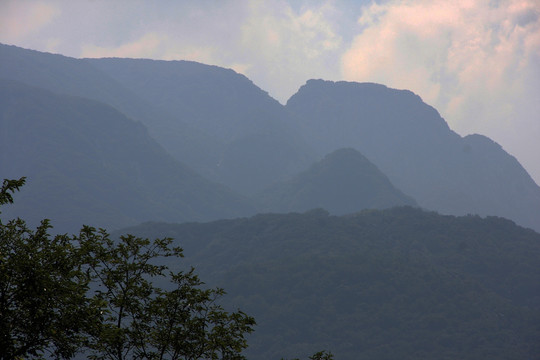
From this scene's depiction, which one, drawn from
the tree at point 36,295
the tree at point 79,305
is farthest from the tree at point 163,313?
the tree at point 36,295

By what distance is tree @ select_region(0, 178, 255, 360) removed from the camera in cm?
2048

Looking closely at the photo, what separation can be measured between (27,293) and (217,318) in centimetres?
683

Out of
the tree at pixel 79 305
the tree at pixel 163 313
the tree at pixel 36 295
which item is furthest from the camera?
the tree at pixel 163 313

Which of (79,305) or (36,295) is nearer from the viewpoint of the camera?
(36,295)

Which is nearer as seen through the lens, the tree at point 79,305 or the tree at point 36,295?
the tree at point 36,295

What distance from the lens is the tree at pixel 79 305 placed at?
20.5m

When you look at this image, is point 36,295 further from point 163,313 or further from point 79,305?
point 163,313

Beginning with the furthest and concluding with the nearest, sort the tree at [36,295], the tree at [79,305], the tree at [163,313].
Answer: the tree at [163,313], the tree at [79,305], the tree at [36,295]

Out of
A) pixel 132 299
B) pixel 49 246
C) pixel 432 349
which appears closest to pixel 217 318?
pixel 132 299

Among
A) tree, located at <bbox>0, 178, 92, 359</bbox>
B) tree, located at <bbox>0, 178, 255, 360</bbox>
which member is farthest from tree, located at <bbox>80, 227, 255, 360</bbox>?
tree, located at <bbox>0, 178, 92, 359</bbox>

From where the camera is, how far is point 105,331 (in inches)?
834

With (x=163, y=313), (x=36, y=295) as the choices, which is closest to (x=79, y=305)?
(x=36, y=295)

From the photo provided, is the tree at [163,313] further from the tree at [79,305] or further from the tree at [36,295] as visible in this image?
the tree at [36,295]

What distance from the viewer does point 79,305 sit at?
72.4ft
